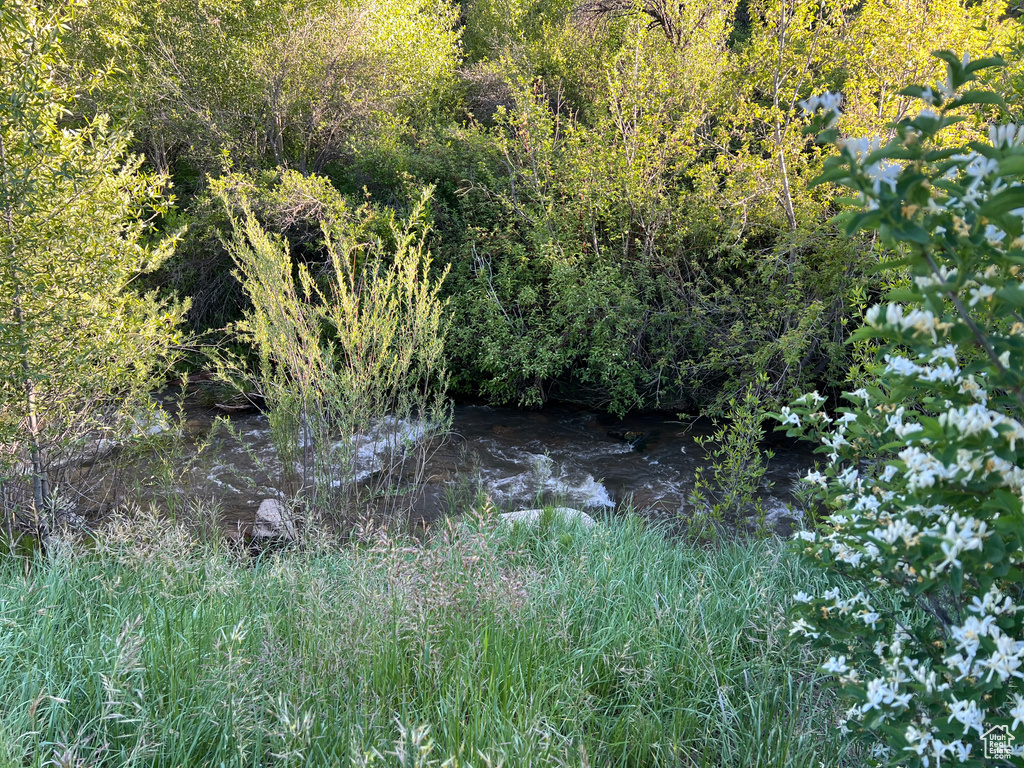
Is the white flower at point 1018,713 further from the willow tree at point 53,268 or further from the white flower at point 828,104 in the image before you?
the willow tree at point 53,268

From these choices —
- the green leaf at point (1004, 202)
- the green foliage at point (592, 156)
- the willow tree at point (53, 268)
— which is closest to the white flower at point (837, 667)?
the green leaf at point (1004, 202)

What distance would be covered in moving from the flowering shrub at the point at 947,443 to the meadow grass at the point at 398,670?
1.98 feet

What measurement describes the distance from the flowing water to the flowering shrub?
3.35 m

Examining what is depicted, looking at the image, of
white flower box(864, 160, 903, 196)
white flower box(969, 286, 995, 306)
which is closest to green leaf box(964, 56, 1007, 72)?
white flower box(864, 160, 903, 196)

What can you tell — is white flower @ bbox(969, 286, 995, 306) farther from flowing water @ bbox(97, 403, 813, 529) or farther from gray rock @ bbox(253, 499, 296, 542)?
gray rock @ bbox(253, 499, 296, 542)

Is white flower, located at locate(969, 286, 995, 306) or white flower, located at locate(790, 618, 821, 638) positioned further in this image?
white flower, located at locate(790, 618, 821, 638)

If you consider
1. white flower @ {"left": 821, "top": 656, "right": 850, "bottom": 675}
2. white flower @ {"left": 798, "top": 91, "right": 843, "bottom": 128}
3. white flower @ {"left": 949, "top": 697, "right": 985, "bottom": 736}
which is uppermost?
white flower @ {"left": 798, "top": 91, "right": 843, "bottom": 128}

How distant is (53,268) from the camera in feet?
11.8

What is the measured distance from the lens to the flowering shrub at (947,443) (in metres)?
1.09

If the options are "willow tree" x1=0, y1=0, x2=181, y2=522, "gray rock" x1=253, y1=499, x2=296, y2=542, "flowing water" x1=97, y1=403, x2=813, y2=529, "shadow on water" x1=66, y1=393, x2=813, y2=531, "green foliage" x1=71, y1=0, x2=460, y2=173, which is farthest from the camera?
"green foliage" x1=71, y1=0, x2=460, y2=173

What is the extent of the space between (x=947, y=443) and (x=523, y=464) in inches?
233

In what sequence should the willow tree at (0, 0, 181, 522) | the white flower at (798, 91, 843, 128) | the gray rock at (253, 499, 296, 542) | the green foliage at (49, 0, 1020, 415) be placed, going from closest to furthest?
the white flower at (798, 91, 843, 128), the willow tree at (0, 0, 181, 522), the gray rock at (253, 499, 296, 542), the green foliage at (49, 0, 1020, 415)

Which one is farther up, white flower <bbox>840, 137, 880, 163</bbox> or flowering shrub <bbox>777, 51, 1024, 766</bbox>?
white flower <bbox>840, 137, 880, 163</bbox>

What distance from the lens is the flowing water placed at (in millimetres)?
5535
